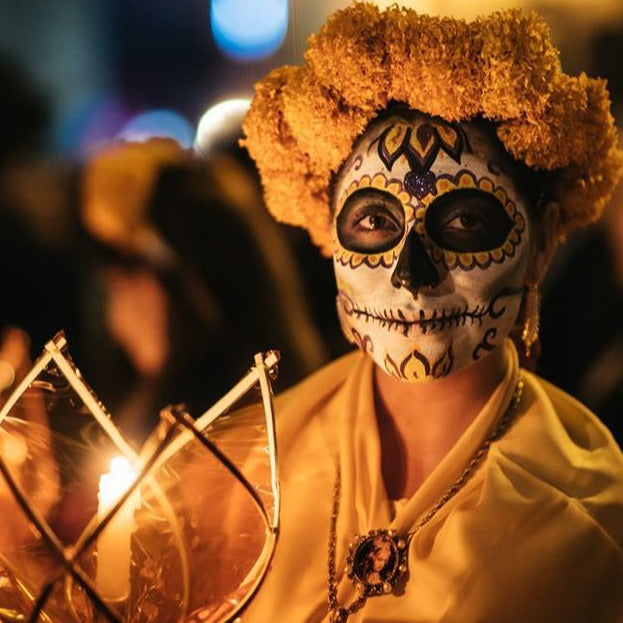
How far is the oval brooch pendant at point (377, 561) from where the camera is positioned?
4.89ft

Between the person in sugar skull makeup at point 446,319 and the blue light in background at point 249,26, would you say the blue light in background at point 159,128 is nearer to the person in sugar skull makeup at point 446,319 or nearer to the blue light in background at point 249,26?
the blue light in background at point 249,26

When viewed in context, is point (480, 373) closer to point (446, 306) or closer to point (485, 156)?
point (446, 306)

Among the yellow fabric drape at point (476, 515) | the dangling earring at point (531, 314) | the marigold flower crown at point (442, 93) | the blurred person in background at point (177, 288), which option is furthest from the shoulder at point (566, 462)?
the blurred person in background at point (177, 288)

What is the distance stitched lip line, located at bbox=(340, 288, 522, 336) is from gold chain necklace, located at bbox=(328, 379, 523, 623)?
235mm

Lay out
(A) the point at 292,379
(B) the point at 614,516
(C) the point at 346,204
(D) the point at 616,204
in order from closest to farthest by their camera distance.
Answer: (B) the point at 614,516 < (C) the point at 346,204 < (D) the point at 616,204 < (A) the point at 292,379

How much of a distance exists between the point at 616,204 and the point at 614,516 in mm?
808

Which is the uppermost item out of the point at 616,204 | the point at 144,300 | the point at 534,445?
the point at 144,300

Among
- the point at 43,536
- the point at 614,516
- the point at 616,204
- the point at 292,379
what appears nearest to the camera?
the point at 43,536

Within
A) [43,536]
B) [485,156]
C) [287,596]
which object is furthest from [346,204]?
[43,536]

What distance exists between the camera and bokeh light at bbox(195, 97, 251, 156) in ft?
7.10

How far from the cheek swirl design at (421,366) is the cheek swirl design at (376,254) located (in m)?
0.15

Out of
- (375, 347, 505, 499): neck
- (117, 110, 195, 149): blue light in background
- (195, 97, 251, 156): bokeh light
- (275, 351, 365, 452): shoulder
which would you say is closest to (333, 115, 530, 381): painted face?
(375, 347, 505, 499): neck

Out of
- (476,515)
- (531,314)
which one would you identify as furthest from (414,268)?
(476,515)

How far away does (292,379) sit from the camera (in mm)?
2375
